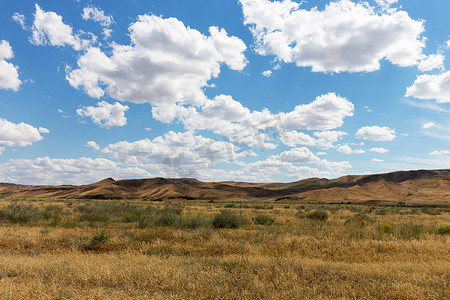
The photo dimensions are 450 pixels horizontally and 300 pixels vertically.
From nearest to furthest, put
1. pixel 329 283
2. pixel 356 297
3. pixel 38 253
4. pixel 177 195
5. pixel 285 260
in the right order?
1. pixel 356 297
2. pixel 329 283
3. pixel 285 260
4. pixel 38 253
5. pixel 177 195

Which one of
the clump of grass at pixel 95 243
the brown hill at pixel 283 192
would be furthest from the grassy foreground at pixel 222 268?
the brown hill at pixel 283 192

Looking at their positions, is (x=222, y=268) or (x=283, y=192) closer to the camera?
(x=222, y=268)

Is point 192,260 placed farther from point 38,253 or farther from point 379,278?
point 38,253

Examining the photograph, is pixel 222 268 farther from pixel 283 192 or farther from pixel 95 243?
pixel 283 192

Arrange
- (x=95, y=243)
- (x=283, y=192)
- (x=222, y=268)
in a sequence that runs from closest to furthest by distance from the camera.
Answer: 1. (x=222, y=268)
2. (x=95, y=243)
3. (x=283, y=192)

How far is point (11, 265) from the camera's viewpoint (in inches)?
254

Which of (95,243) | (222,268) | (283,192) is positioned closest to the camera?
(222,268)

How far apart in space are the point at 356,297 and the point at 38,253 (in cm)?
938

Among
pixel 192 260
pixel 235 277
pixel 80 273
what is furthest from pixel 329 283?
pixel 80 273

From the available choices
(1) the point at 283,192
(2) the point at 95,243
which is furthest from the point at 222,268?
(1) the point at 283,192

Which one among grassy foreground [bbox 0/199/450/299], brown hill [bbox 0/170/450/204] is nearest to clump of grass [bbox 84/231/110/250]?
grassy foreground [bbox 0/199/450/299]

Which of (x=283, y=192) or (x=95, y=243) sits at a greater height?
(x=95, y=243)

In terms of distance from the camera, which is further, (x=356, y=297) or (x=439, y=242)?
(x=439, y=242)

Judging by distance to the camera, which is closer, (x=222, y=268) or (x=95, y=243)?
(x=222, y=268)
